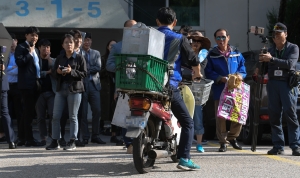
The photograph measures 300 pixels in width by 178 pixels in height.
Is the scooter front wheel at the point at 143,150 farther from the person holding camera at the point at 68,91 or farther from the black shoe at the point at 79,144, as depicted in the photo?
the black shoe at the point at 79,144

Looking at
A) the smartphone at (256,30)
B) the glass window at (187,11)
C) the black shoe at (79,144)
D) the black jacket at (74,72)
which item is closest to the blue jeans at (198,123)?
the black jacket at (74,72)

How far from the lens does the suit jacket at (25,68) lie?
1296 centimetres

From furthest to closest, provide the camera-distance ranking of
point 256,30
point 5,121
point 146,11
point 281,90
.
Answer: point 146,11 < point 5,121 < point 281,90 < point 256,30

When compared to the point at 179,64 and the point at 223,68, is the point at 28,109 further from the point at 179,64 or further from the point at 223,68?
the point at 179,64

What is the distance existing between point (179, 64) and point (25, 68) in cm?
493

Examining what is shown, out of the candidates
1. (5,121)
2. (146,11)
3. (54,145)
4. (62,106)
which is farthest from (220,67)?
(146,11)

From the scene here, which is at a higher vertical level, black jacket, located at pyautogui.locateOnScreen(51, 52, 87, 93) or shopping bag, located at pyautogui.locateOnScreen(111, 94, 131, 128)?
black jacket, located at pyautogui.locateOnScreen(51, 52, 87, 93)

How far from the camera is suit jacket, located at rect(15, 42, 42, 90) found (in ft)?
42.5

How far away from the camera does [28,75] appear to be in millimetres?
13078

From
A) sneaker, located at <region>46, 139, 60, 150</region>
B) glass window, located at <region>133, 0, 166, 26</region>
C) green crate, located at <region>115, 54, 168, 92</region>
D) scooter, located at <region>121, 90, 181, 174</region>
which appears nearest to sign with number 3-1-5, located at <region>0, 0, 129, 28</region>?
glass window, located at <region>133, 0, 166, 26</region>

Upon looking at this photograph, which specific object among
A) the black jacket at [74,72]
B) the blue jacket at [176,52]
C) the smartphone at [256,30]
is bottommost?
the black jacket at [74,72]

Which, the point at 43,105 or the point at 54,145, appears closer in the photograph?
the point at 54,145

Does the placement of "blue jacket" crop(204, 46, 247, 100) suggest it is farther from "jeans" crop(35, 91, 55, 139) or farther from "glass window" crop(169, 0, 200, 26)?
"glass window" crop(169, 0, 200, 26)

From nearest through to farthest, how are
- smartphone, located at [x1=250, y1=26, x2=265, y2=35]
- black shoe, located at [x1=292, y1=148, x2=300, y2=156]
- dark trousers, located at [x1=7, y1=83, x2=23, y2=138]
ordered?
smartphone, located at [x1=250, y1=26, x2=265, y2=35], black shoe, located at [x1=292, y1=148, x2=300, y2=156], dark trousers, located at [x1=7, y1=83, x2=23, y2=138]
